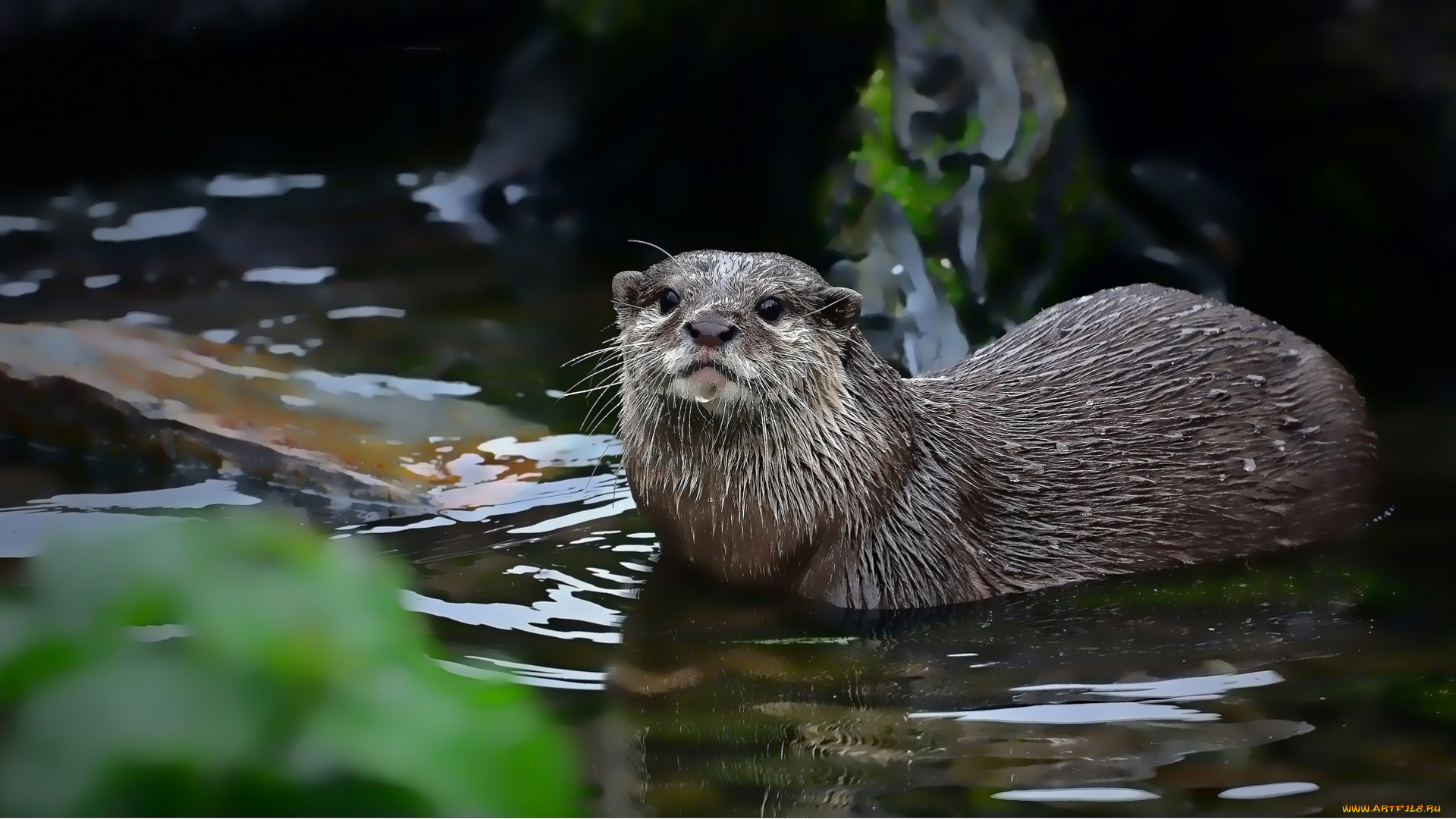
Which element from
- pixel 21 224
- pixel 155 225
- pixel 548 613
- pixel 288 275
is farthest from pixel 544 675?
pixel 21 224

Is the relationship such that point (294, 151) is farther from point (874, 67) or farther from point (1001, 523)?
point (1001, 523)

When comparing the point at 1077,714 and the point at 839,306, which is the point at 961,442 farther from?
the point at 1077,714

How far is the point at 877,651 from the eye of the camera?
3.79 m

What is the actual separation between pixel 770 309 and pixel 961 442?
72 centimetres

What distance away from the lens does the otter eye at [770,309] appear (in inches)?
158

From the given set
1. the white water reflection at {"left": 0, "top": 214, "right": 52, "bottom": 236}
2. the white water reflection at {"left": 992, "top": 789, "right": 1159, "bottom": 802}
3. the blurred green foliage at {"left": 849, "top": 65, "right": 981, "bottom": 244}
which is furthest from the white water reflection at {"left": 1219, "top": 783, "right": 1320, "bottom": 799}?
the white water reflection at {"left": 0, "top": 214, "right": 52, "bottom": 236}

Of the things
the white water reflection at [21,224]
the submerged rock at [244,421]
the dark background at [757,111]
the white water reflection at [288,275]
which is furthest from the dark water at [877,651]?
the dark background at [757,111]

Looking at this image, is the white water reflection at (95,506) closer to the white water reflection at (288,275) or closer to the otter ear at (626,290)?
the otter ear at (626,290)

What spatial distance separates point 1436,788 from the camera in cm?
283

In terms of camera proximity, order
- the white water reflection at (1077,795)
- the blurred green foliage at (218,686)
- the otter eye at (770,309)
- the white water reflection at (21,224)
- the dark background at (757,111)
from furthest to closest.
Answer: the white water reflection at (21,224) → the dark background at (757,111) → the otter eye at (770,309) → the white water reflection at (1077,795) → the blurred green foliage at (218,686)

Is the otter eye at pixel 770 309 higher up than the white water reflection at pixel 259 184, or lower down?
lower down

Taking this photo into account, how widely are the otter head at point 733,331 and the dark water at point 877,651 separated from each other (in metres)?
0.59

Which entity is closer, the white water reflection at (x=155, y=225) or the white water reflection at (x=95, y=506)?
the white water reflection at (x=95, y=506)

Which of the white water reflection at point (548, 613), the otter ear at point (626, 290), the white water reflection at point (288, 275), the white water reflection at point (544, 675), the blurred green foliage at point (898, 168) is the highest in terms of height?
the blurred green foliage at point (898, 168)
